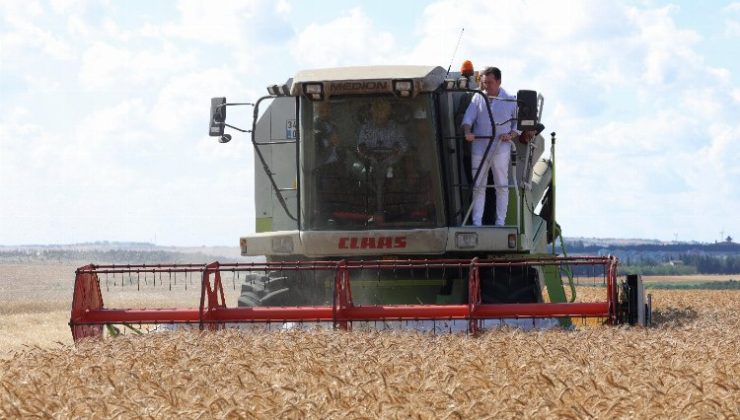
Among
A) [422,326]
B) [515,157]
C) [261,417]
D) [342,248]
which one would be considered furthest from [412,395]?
[515,157]

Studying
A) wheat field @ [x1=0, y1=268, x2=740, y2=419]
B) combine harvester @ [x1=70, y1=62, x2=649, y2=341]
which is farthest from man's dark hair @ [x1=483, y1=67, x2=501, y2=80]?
wheat field @ [x1=0, y1=268, x2=740, y2=419]

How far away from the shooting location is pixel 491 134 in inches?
384

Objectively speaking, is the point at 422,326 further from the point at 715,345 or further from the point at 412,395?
the point at 412,395

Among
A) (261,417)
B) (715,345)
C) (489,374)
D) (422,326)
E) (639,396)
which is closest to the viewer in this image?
(261,417)

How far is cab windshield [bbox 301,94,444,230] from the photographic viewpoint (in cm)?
976

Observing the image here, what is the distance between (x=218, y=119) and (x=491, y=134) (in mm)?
2204

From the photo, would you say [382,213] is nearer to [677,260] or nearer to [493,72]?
[493,72]

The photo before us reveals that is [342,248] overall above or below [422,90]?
below

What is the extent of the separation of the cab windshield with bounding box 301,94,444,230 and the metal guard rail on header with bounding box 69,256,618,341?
0.68m

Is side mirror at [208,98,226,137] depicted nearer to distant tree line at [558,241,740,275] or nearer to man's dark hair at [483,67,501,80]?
man's dark hair at [483,67,501,80]

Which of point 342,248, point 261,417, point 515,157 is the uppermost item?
point 515,157

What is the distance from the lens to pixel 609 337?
26.0 ft

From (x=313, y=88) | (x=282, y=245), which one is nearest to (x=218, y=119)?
(x=313, y=88)

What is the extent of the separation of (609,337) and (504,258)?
1925mm
